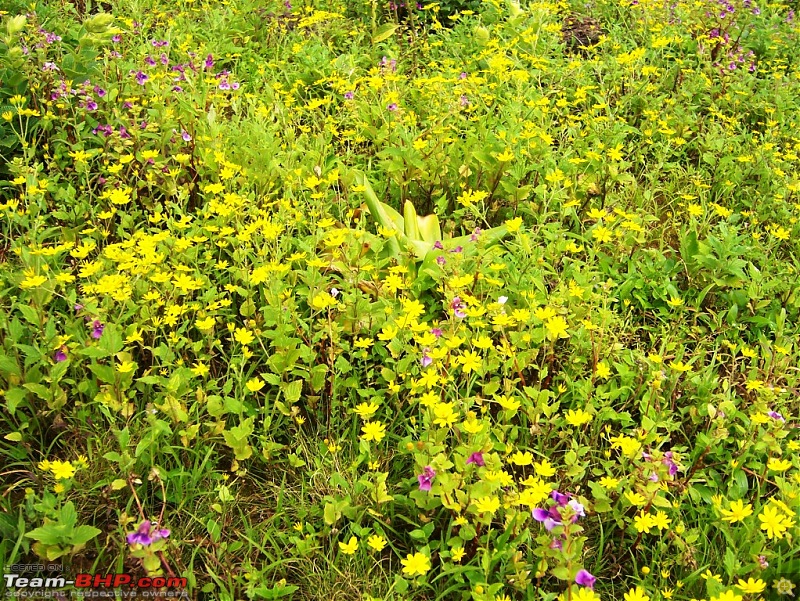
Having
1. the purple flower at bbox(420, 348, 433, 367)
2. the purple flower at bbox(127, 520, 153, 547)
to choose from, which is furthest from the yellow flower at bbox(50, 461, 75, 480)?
the purple flower at bbox(420, 348, 433, 367)

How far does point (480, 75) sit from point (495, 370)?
2.32 m

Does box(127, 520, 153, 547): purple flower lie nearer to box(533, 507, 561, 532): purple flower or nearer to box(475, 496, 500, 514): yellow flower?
box(475, 496, 500, 514): yellow flower

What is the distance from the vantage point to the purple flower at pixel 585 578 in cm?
151

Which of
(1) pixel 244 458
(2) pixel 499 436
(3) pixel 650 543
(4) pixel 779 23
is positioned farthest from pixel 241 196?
(4) pixel 779 23

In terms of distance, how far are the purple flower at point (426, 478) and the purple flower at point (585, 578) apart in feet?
1.30

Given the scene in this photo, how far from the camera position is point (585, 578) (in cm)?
152

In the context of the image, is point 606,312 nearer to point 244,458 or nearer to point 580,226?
point 580,226

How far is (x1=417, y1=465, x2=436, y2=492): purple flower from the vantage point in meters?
1.65

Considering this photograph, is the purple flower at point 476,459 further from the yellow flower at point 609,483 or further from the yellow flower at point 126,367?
the yellow flower at point 126,367

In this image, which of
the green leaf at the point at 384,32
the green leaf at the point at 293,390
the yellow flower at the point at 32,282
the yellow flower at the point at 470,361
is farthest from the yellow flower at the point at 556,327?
the green leaf at the point at 384,32

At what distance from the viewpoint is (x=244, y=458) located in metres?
1.87

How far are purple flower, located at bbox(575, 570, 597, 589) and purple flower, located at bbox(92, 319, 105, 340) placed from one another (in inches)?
56.5

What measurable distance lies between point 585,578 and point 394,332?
0.87m

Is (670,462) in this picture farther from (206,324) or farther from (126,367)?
(126,367)
